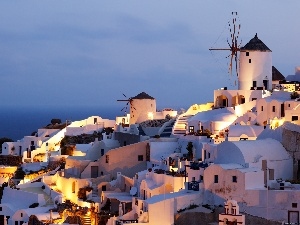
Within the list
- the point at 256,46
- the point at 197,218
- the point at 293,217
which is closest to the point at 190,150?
the point at 197,218

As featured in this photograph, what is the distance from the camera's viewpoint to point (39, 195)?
142ft

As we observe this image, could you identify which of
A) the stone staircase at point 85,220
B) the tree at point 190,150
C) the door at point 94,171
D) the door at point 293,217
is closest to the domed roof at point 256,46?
the tree at point 190,150

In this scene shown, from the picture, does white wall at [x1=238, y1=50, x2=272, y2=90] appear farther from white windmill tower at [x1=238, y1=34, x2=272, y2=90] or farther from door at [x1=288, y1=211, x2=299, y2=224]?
door at [x1=288, y1=211, x2=299, y2=224]

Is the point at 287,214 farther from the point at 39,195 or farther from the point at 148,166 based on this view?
the point at 39,195

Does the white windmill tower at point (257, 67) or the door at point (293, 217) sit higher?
the white windmill tower at point (257, 67)

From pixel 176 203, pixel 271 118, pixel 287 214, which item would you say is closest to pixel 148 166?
pixel 271 118

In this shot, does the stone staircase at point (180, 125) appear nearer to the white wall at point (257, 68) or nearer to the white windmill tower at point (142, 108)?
the white wall at point (257, 68)

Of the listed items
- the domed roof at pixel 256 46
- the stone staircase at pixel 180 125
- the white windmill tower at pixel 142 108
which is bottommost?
the stone staircase at pixel 180 125

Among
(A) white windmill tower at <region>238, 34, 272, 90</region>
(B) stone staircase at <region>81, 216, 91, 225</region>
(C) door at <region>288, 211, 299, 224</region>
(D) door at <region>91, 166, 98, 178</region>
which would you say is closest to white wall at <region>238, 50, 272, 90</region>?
(A) white windmill tower at <region>238, 34, 272, 90</region>

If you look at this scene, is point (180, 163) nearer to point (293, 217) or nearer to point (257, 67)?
point (293, 217)

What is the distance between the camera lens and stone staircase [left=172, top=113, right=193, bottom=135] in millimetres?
45906

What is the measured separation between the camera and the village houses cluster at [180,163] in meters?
33.1

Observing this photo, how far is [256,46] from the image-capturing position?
48.7 m

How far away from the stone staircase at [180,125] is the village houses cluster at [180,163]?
0.06 meters
